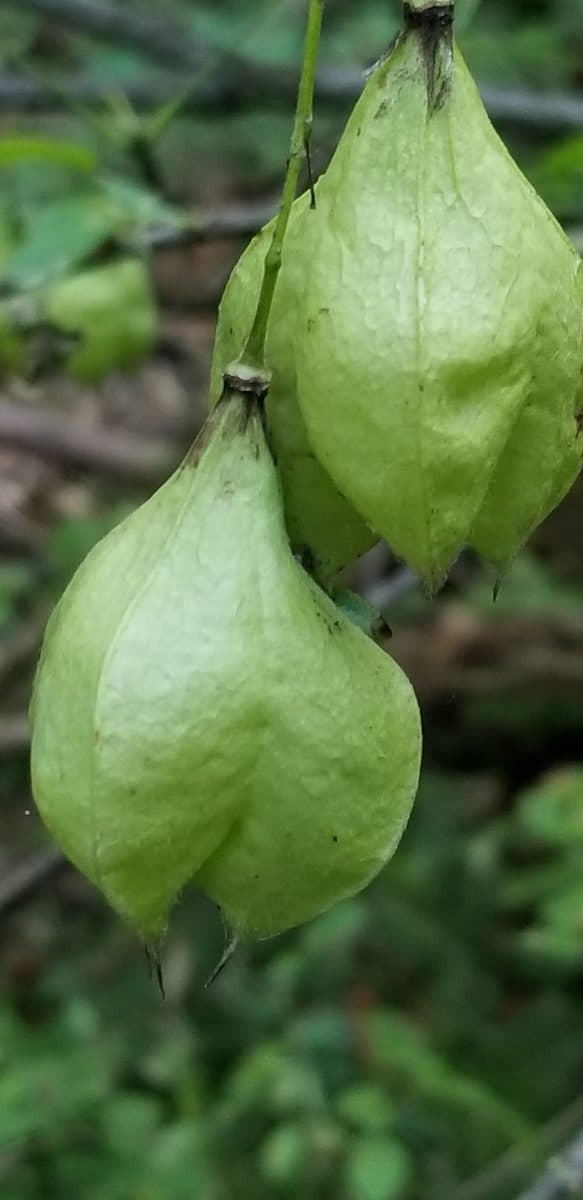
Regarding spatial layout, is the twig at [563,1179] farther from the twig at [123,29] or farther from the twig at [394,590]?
the twig at [123,29]

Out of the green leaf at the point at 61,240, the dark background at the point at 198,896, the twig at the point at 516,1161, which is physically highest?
the green leaf at the point at 61,240

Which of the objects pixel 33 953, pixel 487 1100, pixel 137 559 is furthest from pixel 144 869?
pixel 33 953

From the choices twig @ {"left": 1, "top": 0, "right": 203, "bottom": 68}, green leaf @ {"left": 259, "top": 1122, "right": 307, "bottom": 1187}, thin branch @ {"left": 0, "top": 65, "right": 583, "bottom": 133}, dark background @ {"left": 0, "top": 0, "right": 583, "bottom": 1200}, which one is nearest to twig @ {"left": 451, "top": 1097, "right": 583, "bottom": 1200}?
dark background @ {"left": 0, "top": 0, "right": 583, "bottom": 1200}

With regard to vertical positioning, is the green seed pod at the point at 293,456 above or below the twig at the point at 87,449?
above

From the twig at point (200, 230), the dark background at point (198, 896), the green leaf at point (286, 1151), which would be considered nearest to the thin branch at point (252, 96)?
the dark background at point (198, 896)

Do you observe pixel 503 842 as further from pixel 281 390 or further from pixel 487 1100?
pixel 281 390

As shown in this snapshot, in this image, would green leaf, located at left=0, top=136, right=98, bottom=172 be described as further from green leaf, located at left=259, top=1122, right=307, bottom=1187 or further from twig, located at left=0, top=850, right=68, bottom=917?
green leaf, located at left=259, top=1122, right=307, bottom=1187
